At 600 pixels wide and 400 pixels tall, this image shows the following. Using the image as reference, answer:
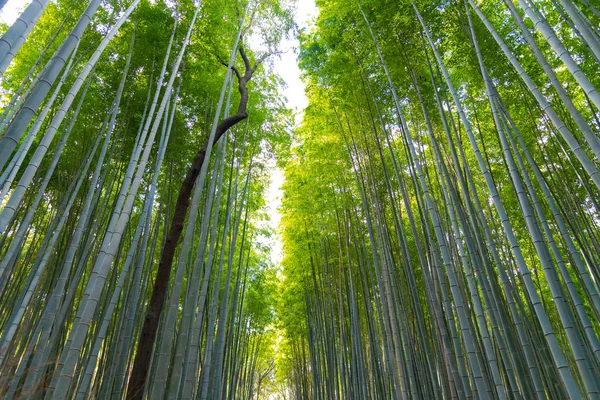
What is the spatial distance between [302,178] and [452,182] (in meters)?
3.33

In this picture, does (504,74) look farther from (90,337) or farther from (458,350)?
(90,337)

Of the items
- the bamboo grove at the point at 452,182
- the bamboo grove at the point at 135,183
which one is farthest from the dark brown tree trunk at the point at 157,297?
the bamboo grove at the point at 452,182

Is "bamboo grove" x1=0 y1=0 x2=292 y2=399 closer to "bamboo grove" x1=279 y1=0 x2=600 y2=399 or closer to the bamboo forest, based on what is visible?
the bamboo forest

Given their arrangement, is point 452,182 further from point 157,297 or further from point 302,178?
point 302,178

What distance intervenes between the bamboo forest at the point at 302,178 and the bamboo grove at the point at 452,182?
30 mm

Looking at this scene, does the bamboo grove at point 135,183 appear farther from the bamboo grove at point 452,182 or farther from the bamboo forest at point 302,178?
the bamboo grove at point 452,182

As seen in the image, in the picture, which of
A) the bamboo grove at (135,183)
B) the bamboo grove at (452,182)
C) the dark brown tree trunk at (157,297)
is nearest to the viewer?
the bamboo grove at (452,182)

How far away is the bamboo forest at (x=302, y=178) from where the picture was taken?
92.4 inches

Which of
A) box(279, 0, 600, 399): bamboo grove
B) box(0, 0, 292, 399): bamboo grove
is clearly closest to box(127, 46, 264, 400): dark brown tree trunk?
box(0, 0, 292, 399): bamboo grove

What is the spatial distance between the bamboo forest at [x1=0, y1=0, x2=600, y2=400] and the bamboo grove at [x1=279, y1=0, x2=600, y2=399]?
0.10 ft

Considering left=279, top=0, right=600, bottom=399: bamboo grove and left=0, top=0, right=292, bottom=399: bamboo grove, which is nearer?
left=279, top=0, right=600, bottom=399: bamboo grove

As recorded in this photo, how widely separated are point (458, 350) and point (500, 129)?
1.43 meters

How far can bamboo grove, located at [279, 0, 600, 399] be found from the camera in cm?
227

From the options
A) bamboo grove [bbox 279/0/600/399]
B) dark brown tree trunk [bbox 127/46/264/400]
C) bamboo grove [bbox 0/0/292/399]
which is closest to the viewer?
bamboo grove [bbox 279/0/600/399]
